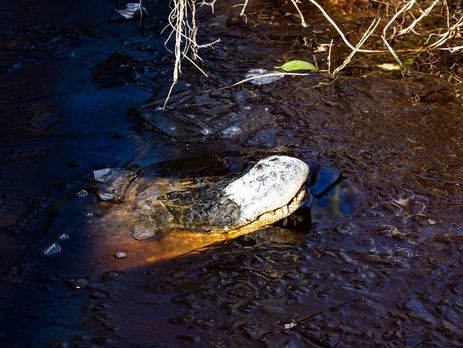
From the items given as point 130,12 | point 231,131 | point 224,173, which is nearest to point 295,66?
point 231,131

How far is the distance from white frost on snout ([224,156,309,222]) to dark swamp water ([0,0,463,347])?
5.8 inches

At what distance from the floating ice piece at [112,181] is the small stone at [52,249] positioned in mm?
466

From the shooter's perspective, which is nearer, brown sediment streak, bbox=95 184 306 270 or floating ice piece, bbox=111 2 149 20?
brown sediment streak, bbox=95 184 306 270

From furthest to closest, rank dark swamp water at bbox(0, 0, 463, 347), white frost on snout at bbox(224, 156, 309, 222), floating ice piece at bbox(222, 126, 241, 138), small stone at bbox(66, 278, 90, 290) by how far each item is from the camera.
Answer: floating ice piece at bbox(222, 126, 241, 138)
white frost on snout at bbox(224, 156, 309, 222)
small stone at bbox(66, 278, 90, 290)
dark swamp water at bbox(0, 0, 463, 347)

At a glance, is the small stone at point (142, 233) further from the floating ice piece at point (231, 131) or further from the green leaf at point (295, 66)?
the green leaf at point (295, 66)

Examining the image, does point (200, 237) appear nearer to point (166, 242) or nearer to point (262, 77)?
point (166, 242)

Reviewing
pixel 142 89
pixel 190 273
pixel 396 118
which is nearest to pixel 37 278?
pixel 190 273

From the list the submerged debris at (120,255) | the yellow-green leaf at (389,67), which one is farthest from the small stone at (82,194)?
the yellow-green leaf at (389,67)

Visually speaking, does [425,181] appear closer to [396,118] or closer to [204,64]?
[396,118]

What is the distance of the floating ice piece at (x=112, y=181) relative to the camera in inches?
157

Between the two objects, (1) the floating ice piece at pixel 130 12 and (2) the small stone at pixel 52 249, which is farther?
(1) the floating ice piece at pixel 130 12

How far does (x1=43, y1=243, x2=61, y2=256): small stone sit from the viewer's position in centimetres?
358

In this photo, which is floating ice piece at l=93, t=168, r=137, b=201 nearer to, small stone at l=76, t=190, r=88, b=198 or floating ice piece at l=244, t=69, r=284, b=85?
small stone at l=76, t=190, r=88, b=198

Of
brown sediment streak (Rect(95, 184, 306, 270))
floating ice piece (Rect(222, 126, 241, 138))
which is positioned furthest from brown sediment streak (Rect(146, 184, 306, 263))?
floating ice piece (Rect(222, 126, 241, 138))
